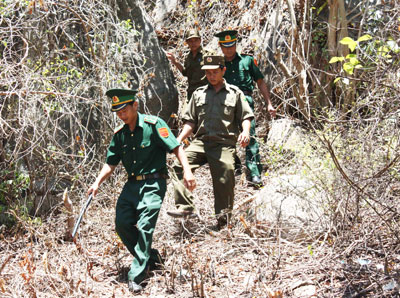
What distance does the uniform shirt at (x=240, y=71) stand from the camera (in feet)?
25.2

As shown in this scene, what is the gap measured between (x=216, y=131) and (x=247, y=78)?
1.63 meters

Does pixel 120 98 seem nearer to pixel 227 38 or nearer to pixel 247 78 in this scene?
pixel 227 38

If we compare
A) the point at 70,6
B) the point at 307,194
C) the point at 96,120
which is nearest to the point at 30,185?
the point at 96,120

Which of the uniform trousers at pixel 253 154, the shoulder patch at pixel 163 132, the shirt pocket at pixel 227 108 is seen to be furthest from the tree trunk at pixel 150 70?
the shoulder patch at pixel 163 132

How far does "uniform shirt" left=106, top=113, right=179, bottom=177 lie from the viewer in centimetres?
539

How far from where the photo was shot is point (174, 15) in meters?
10.7

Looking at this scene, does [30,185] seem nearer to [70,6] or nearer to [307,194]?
[70,6]

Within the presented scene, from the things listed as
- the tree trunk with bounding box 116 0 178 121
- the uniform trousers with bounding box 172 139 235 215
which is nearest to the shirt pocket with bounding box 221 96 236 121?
the uniform trousers with bounding box 172 139 235 215

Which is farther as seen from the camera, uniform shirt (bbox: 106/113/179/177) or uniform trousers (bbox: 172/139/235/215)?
uniform trousers (bbox: 172/139/235/215)

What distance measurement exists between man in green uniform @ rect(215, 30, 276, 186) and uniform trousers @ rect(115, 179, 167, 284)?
7.90 feet

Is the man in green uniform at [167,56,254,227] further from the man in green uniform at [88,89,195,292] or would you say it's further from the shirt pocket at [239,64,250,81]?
the shirt pocket at [239,64,250,81]

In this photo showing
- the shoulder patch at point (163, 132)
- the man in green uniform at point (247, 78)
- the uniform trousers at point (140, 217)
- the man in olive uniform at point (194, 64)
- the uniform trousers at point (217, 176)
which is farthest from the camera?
the man in olive uniform at point (194, 64)

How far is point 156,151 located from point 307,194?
169 cm

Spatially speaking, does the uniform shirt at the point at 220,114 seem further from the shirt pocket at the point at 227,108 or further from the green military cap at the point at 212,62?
the green military cap at the point at 212,62
